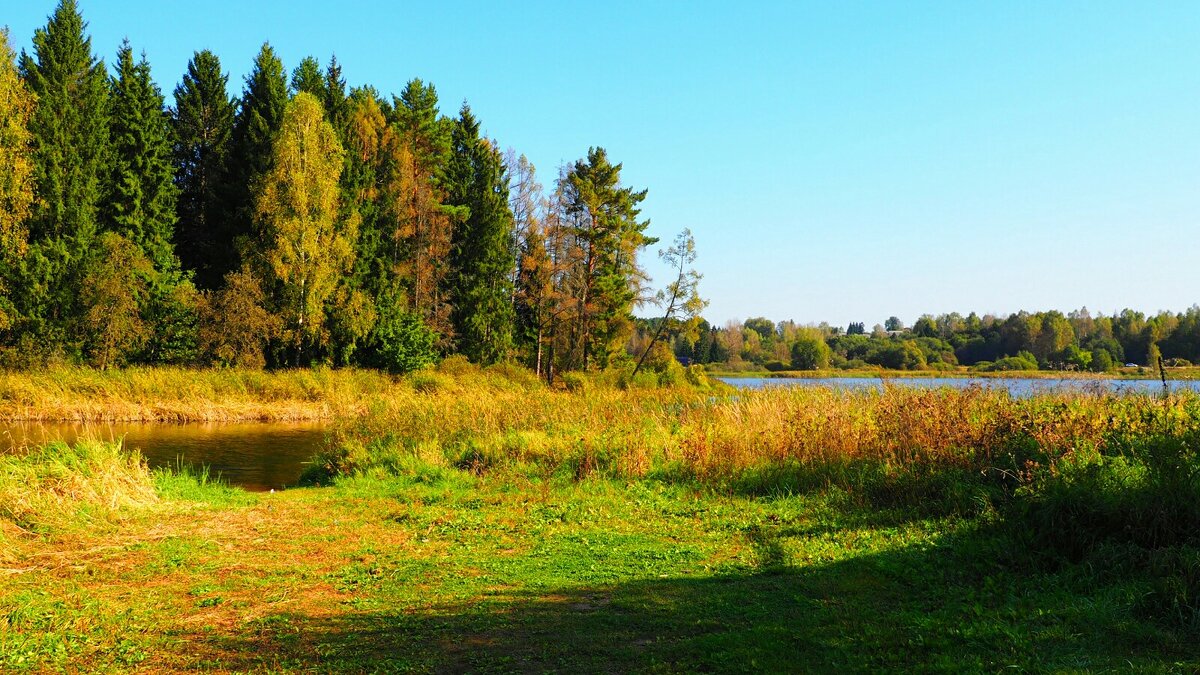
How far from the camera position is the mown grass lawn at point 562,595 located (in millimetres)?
4547

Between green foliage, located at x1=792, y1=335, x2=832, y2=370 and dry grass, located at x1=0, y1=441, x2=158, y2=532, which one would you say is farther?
green foliage, located at x1=792, y1=335, x2=832, y2=370

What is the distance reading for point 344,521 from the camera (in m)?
9.27

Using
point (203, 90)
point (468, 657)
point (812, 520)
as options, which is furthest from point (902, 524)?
point (203, 90)

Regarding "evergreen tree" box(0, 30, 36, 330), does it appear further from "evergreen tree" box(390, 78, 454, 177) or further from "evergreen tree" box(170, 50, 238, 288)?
"evergreen tree" box(390, 78, 454, 177)

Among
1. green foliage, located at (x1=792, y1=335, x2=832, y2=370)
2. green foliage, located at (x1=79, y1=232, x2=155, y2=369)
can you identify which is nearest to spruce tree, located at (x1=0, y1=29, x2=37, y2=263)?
green foliage, located at (x1=79, y1=232, x2=155, y2=369)

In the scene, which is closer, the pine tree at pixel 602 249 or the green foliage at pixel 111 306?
the green foliage at pixel 111 306

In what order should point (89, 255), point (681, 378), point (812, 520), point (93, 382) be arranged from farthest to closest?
point (681, 378), point (89, 255), point (93, 382), point (812, 520)

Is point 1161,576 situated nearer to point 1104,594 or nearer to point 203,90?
point 1104,594

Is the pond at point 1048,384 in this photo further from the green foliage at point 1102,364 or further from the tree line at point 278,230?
the tree line at point 278,230

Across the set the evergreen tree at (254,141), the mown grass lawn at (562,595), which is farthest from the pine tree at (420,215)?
the mown grass lawn at (562,595)

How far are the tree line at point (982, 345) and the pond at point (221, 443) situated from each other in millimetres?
16057

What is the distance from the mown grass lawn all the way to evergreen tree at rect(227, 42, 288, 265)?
28817 mm

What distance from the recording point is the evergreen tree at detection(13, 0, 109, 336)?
93.7 ft

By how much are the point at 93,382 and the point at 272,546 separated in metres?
24.7
